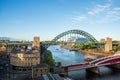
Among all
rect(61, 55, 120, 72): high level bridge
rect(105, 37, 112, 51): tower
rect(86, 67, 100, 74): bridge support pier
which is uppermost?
rect(105, 37, 112, 51): tower

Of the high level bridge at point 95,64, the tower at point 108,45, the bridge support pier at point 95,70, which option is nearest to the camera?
the high level bridge at point 95,64

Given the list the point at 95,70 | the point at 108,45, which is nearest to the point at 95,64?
the point at 95,70

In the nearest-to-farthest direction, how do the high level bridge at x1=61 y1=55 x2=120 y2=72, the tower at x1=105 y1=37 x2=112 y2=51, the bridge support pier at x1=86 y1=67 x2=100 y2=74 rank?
the high level bridge at x1=61 y1=55 x2=120 y2=72 < the bridge support pier at x1=86 y1=67 x2=100 y2=74 < the tower at x1=105 y1=37 x2=112 y2=51

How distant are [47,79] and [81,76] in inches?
668

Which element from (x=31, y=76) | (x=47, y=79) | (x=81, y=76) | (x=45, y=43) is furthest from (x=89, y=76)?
(x=45, y=43)

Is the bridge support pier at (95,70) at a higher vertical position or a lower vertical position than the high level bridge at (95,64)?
lower

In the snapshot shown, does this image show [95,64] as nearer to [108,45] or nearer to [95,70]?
[95,70]

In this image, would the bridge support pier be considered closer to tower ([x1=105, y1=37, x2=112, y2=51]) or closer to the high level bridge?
the high level bridge

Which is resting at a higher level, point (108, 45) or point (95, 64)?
point (108, 45)

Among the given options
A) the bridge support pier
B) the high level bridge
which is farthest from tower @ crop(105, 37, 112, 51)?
the bridge support pier

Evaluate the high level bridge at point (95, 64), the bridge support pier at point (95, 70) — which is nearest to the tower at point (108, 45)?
the high level bridge at point (95, 64)

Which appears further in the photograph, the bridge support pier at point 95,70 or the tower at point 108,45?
the tower at point 108,45

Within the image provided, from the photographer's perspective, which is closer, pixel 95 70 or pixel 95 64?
pixel 95 70

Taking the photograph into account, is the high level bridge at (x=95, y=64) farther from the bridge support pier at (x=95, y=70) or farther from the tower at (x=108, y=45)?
the tower at (x=108, y=45)
